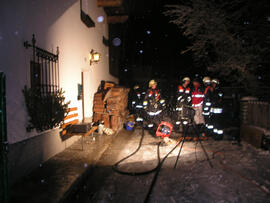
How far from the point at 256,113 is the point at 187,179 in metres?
4.79

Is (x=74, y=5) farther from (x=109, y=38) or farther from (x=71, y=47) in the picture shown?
(x=109, y=38)

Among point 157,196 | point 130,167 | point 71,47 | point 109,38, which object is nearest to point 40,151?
point 130,167

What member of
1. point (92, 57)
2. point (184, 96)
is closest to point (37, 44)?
point (92, 57)

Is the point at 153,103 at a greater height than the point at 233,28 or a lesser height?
lesser

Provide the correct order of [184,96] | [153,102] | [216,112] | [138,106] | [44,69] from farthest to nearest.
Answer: [138,106], [153,102], [184,96], [216,112], [44,69]

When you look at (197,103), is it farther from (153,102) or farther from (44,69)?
(44,69)

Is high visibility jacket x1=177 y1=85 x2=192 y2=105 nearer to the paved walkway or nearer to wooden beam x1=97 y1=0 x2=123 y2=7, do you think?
the paved walkway

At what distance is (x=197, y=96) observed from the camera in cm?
767

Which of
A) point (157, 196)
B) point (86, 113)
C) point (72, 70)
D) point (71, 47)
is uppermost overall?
point (71, 47)

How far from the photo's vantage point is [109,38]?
14078 mm

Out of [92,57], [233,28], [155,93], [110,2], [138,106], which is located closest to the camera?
[233,28]

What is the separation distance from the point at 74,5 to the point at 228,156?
7.25m

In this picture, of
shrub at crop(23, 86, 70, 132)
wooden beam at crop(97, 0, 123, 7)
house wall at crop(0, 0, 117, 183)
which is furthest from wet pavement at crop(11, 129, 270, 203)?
wooden beam at crop(97, 0, 123, 7)

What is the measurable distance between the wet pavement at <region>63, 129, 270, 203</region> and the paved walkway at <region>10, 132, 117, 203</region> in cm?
19
